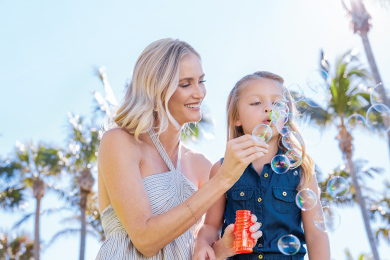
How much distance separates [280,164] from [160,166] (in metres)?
0.80

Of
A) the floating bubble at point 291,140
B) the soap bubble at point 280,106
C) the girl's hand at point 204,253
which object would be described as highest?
the soap bubble at point 280,106

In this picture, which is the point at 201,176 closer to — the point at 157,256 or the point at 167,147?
the point at 167,147

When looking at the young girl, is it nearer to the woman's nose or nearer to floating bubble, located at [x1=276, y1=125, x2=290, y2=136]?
floating bubble, located at [x1=276, y1=125, x2=290, y2=136]

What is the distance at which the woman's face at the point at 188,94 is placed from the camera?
3.46m

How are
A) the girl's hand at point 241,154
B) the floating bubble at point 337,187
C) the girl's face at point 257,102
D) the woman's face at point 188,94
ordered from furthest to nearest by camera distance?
the floating bubble at point 337,187
the woman's face at point 188,94
the girl's face at point 257,102
the girl's hand at point 241,154

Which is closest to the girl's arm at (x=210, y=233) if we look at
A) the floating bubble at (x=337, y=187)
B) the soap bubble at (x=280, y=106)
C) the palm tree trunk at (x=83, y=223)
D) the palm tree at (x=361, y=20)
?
the soap bubble at (x=280, y=106)

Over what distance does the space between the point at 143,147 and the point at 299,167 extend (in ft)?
3.49

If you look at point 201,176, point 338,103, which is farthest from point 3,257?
point 201,176

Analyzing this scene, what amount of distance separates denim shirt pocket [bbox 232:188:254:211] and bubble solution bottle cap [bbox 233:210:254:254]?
0.51 meters

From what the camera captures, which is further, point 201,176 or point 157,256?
point 201,176

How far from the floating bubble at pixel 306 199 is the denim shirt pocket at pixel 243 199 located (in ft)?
0.96

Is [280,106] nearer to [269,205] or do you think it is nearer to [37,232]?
[269,205]

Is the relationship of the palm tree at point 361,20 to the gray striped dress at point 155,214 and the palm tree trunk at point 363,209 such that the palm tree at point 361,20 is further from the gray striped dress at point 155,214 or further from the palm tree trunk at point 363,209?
the gray striped dress at point 155,214

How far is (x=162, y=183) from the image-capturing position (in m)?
3.21
